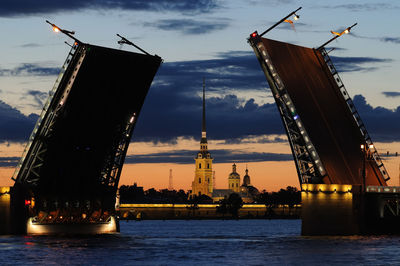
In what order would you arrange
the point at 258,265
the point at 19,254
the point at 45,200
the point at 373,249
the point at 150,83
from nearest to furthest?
the point at 258,265 → the point at 19,254 → the point at 373,249 → the point at 150,83 → the point at 45,200

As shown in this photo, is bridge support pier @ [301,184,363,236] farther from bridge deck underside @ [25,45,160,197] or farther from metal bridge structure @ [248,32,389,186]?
bridge deck underside @ [25,45,160,197]

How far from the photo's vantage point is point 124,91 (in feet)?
205

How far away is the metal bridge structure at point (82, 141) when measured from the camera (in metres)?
60.0

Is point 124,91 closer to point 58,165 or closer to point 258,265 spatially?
point 58,165

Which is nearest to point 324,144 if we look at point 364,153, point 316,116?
point 316,116

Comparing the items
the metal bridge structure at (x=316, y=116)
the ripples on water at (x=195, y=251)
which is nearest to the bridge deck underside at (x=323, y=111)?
the metal bridge structure at (x=316, y=116)

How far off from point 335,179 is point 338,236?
375 cm

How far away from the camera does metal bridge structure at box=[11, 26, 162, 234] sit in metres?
60.0

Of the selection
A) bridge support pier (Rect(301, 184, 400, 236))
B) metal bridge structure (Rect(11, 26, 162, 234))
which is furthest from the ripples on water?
metal bridge structure (Rect(11, 26, 162, 234))

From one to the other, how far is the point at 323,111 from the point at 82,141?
15.8 meters

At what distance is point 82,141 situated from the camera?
64562 millimetres

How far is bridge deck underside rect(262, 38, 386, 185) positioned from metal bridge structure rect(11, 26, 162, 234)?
29.3ft

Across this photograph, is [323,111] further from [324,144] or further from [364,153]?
[364,153]

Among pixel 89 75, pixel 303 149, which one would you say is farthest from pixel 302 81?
pixel 89 75
